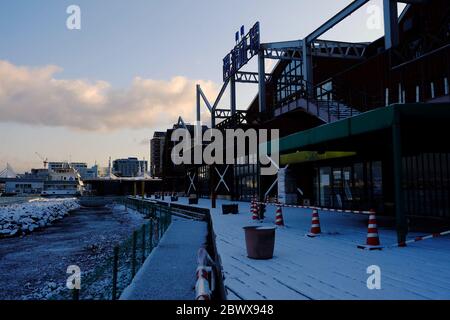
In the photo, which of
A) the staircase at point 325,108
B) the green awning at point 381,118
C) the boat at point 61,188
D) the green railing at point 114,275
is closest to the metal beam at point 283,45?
the staircase at point 325,108

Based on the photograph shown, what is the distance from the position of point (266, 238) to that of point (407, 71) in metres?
14.6

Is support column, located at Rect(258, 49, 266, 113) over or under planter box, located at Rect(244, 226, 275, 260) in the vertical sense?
over

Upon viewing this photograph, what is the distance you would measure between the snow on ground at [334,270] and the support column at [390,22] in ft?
33.0

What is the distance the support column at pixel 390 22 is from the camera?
16469mm

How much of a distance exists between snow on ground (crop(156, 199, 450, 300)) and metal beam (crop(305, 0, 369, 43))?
1442 cm

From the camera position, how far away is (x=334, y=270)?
21.9 feet

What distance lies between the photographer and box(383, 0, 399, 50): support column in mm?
16469

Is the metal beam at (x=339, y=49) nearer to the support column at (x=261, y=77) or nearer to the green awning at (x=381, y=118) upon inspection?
the support column at (x=261, y=77)

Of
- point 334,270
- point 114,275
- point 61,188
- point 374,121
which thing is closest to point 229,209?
point 374,121

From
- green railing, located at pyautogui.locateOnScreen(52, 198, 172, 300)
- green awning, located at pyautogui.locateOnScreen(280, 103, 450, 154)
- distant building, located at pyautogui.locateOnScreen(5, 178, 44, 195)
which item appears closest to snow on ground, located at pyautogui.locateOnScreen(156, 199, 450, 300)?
green railing, located at pyautogui.locateOnScreen(52, 198, 172, 300)

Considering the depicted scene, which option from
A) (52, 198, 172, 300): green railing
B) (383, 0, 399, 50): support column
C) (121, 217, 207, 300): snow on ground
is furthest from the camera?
(383, 0, 399, 50): support column

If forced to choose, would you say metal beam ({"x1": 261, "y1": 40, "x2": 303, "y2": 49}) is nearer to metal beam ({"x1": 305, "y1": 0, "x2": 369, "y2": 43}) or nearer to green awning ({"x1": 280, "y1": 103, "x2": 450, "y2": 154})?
metal beam ({"x1": 305, "y1": 0, "x2": 369, "y2": 43})
